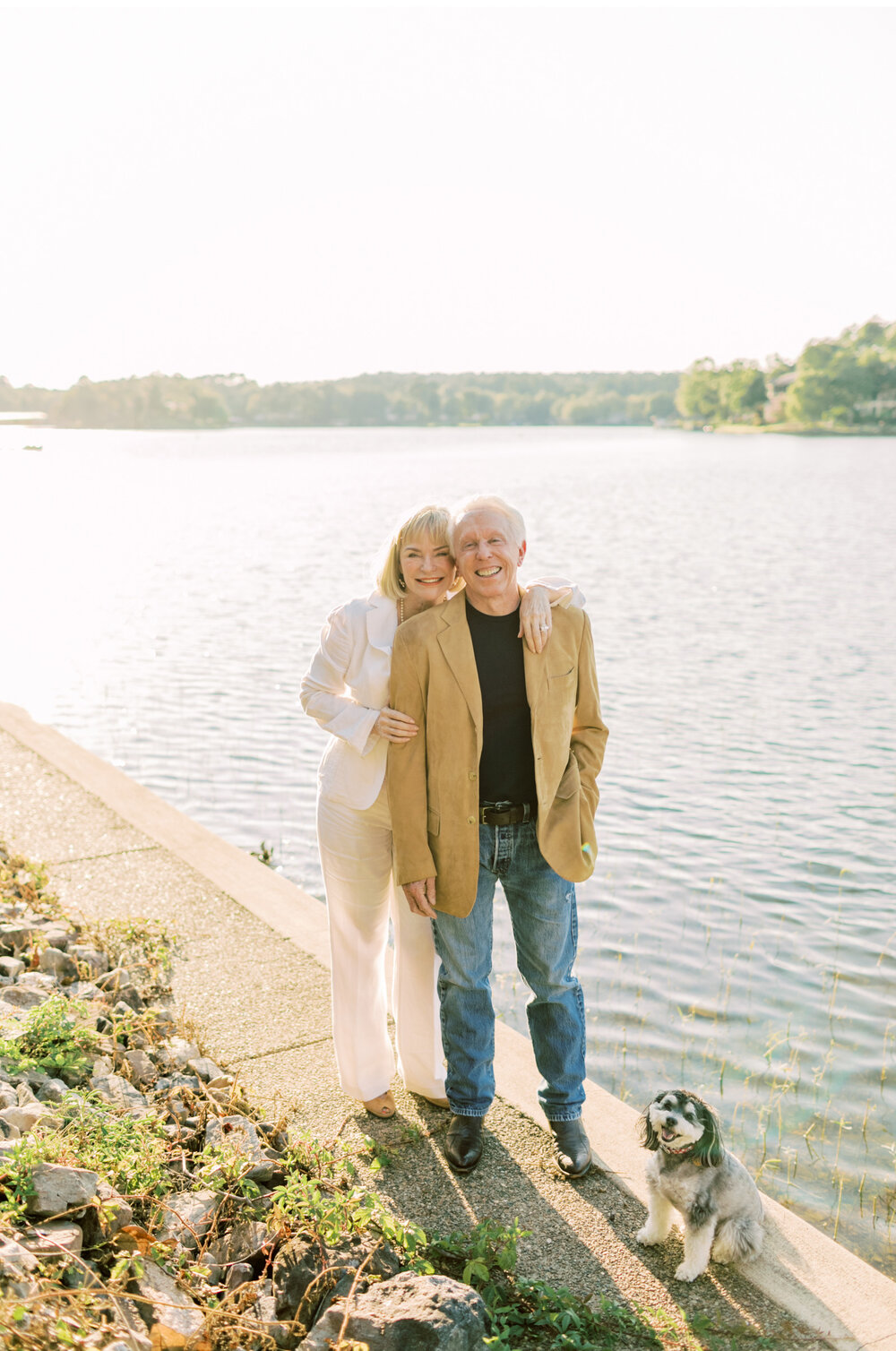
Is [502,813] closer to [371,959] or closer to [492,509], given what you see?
[371,959]

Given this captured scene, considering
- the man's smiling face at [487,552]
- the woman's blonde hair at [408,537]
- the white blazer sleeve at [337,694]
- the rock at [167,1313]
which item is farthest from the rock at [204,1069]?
the man's smiling face at [487,552]

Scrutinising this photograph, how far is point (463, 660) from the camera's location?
3.61 meters

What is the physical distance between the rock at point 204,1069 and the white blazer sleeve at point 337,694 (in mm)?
1322

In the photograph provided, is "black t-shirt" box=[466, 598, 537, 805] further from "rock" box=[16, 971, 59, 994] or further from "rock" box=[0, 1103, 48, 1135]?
"rock" box=[16, 971, 59, 994]

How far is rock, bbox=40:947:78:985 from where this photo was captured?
4730 mm

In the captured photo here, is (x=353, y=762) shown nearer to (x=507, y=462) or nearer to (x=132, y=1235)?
(x=132, y=1235)

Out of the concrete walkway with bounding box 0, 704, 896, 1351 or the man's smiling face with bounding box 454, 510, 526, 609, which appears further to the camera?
the man's smiling face with bounding box 454, 510, 526, 609

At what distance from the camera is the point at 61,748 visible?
353 inches

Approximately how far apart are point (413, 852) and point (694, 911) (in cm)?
421

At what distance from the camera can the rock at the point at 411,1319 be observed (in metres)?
2.62

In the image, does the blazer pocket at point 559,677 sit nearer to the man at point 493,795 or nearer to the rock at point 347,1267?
the man at point 493,795

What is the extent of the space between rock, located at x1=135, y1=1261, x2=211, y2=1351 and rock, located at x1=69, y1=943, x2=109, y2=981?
2.23 meters

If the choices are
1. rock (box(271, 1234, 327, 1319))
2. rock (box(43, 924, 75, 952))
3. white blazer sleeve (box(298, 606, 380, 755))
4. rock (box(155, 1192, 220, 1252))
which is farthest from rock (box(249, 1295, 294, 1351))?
rock (box(43, 924, 75, 952))

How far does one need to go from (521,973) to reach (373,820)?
748mm
